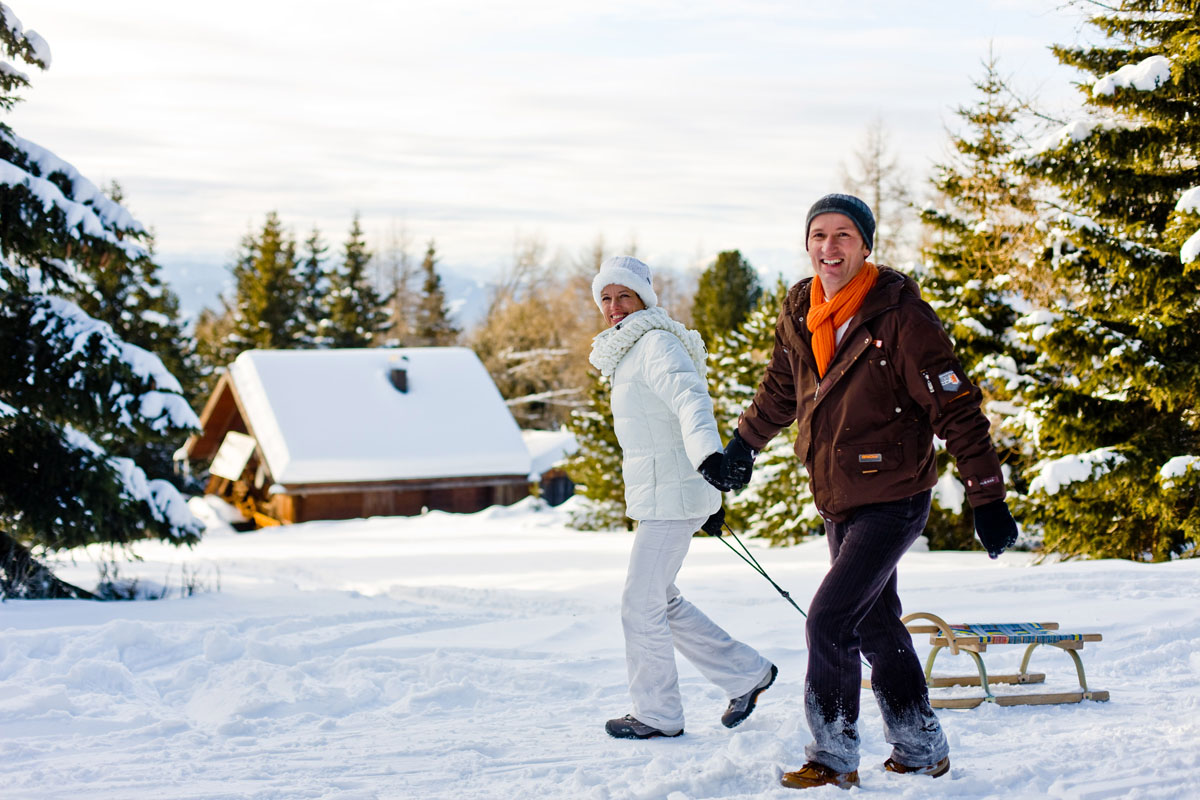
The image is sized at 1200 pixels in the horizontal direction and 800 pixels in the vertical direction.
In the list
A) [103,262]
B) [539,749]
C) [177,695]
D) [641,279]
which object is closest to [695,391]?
[641,279]

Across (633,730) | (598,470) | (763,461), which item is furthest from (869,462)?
(598,470)

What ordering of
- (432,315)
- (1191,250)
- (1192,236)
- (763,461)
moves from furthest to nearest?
(432,315) < (763,461) < (1192,236) < (1191,250)

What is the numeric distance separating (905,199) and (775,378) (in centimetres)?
3122

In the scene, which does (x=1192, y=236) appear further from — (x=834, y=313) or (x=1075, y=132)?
(x=834, y=313)

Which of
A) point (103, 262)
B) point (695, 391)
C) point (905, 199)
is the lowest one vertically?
point (695, 391)

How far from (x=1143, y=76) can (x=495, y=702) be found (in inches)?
313

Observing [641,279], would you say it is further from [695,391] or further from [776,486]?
[776,486]

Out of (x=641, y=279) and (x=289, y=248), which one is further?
(x=289, y=248)

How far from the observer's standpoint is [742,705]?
4562 millimetres

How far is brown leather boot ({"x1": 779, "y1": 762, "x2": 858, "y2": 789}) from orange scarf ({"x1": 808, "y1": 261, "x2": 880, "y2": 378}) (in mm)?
1343

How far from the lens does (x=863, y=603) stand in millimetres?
3660

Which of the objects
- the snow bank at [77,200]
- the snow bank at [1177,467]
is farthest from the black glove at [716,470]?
the snow bank at [1177,467]

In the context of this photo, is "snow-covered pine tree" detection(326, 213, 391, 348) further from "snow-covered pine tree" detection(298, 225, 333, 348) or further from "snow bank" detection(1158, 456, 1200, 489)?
"snow bank" detection(1158, 456, 1200, 489)

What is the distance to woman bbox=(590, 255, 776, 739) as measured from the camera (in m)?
4.37
